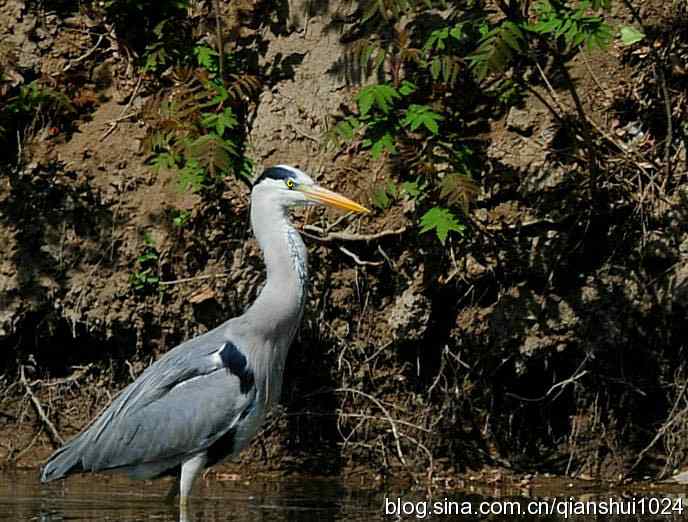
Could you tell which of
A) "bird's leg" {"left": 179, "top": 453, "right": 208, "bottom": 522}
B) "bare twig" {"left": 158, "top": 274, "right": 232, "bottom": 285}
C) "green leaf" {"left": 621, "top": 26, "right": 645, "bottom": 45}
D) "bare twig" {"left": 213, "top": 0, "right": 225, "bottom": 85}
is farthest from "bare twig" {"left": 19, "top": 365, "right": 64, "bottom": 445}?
"green leaf" {"left": 621, "top": 26, "right": 645, "bottom": 45}

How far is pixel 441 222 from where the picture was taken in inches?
301

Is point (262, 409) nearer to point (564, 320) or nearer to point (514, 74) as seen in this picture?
point (564, 320)

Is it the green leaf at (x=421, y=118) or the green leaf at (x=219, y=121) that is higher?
the green leaf at (x=219, y=121)

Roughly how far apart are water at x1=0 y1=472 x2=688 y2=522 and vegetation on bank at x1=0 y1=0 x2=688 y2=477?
551 millimetres

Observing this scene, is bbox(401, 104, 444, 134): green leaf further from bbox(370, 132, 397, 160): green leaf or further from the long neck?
the long neck

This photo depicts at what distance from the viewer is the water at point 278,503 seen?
22.8ft

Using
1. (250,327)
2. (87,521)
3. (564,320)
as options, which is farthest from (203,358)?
(564,320)

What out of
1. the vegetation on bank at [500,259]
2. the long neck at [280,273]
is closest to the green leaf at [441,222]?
the vegetation on bank at [500,259]

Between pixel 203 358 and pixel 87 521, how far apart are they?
3.39 feet

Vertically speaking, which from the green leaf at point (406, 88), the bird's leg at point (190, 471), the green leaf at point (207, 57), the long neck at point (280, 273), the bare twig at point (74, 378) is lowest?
the bird's leg at point (190, 471)

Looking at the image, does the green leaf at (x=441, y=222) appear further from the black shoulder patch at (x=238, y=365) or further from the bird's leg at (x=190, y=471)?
the bird's leg at (x=190, y=471)

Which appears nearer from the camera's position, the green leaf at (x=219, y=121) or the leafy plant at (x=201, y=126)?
the leafy plant at (x=201, y=126)

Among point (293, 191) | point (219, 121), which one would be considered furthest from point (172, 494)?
point (219, 121)

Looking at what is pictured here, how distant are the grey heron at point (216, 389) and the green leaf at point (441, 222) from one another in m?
0.75
